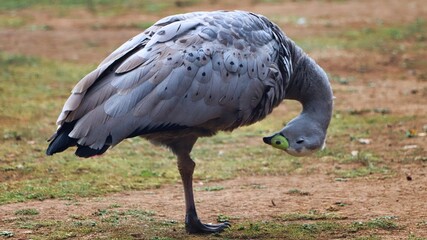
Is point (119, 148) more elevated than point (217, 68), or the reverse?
point (217, 68)

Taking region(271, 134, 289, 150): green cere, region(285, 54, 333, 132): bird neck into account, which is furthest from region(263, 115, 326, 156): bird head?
region(285, 54, 333, 132): bird neck

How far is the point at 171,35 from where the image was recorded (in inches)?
256

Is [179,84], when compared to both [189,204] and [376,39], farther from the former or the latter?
[376,39]

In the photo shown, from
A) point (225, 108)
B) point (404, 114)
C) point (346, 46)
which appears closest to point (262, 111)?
point (225, 108)

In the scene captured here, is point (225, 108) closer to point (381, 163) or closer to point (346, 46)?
point (381, 163)

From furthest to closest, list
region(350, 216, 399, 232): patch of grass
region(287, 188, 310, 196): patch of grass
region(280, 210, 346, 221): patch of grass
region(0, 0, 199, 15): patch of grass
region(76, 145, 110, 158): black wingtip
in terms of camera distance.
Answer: region(0, 0, 199, 15): patch of grass
region(287, 188, 310, 196): patch of grass
region(280, 210, 346, 221): patch of grass
region(350, 216, 399, 232): patch of grass
region(76, 145, 110, 158): black wingtip

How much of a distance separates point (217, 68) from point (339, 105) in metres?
5.93

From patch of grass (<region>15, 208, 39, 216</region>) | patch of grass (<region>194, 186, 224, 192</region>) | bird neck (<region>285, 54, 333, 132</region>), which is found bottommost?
patch of grass (<region>194, 186, 224, 192</region>)

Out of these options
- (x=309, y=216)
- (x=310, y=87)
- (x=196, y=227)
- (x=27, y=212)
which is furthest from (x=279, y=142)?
(x=27, y=212)

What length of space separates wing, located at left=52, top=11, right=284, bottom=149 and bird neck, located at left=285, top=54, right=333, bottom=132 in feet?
1.52

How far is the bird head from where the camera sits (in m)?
6.74

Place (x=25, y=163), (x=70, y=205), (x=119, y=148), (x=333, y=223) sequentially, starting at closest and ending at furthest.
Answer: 1. (x=333, y=223)
2. (x=70, y=205)
3. (x=25, y=163)
4. (x=119, y=148)

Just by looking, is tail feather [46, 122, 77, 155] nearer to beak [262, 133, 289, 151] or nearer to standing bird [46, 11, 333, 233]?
standing bird [46, 11, 333, 233]

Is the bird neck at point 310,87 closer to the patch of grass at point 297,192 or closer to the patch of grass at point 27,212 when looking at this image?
the patch of grass at point 297,192
